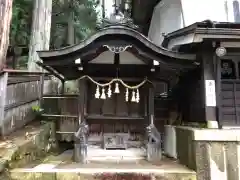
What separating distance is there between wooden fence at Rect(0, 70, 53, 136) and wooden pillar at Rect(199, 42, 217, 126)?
20.7ft

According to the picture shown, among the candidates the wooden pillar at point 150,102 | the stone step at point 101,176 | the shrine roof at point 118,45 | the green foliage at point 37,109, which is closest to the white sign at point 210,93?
the shrine roof at point 118,45

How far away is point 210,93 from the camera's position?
293 inches

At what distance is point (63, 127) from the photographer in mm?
10594

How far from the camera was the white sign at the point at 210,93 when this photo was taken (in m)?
7.43

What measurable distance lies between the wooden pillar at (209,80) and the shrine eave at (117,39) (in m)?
0.40

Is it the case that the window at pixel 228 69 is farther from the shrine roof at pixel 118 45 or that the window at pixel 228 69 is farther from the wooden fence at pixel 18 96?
the wooden fence at pixel 18 96

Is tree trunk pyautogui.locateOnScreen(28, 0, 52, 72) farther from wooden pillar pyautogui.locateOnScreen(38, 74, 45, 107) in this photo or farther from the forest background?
wooden pillar pyautogui.locateOnScreen(38, 74, 45, 107)

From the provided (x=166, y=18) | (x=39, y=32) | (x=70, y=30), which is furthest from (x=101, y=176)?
(x=70, y=30)

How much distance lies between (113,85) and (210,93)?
3639 mm

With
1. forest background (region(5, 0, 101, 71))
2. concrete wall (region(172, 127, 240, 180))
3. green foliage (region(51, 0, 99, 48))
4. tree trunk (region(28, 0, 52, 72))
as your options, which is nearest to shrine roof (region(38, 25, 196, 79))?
concrete wall (region(172, 127, 240, 180))

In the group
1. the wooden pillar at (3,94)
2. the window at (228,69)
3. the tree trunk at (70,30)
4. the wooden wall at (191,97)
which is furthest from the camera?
the tree trunk at (70,30)

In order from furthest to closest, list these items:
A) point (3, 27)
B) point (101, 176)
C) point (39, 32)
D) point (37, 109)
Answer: point (39, 32)
point (37, 109)
point (3, 27)
point (101, 176)

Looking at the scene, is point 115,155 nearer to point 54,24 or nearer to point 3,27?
point 3,27

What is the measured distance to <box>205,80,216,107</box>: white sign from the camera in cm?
743
